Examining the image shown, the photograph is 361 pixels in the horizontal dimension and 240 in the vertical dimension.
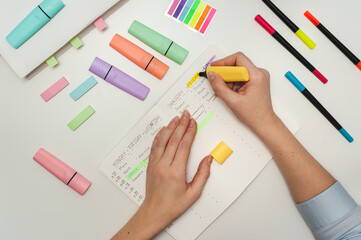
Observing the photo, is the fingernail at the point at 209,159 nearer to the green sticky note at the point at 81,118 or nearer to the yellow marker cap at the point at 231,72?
the yellow marker cap at the point at 231,72

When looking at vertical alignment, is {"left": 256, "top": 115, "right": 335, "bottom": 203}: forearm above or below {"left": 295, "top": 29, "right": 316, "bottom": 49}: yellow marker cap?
below

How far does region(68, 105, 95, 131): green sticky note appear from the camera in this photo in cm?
64

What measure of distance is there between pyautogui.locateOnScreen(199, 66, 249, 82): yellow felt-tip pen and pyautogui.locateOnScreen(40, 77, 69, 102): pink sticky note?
36 cm

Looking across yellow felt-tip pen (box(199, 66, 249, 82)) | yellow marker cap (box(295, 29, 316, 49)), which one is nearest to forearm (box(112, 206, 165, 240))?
yellow felt-tip pen (box(199, 66, 249, 82))

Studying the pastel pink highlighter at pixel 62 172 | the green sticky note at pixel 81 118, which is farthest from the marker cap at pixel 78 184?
the green sticky note at pixel 81 118

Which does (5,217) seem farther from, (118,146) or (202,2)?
(202,2)

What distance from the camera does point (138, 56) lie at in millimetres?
645

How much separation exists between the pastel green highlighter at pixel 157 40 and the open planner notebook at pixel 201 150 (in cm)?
5

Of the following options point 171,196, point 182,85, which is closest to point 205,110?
point 182,85

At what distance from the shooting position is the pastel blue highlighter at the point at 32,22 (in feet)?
1.96

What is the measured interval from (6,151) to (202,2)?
0.61 m

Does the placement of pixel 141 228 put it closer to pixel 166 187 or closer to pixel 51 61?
pixel 166 187

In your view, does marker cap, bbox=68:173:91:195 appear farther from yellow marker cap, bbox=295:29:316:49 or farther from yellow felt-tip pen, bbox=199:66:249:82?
yellow marker cap, bbox=295:29:316:49

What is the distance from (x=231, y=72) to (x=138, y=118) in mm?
253
